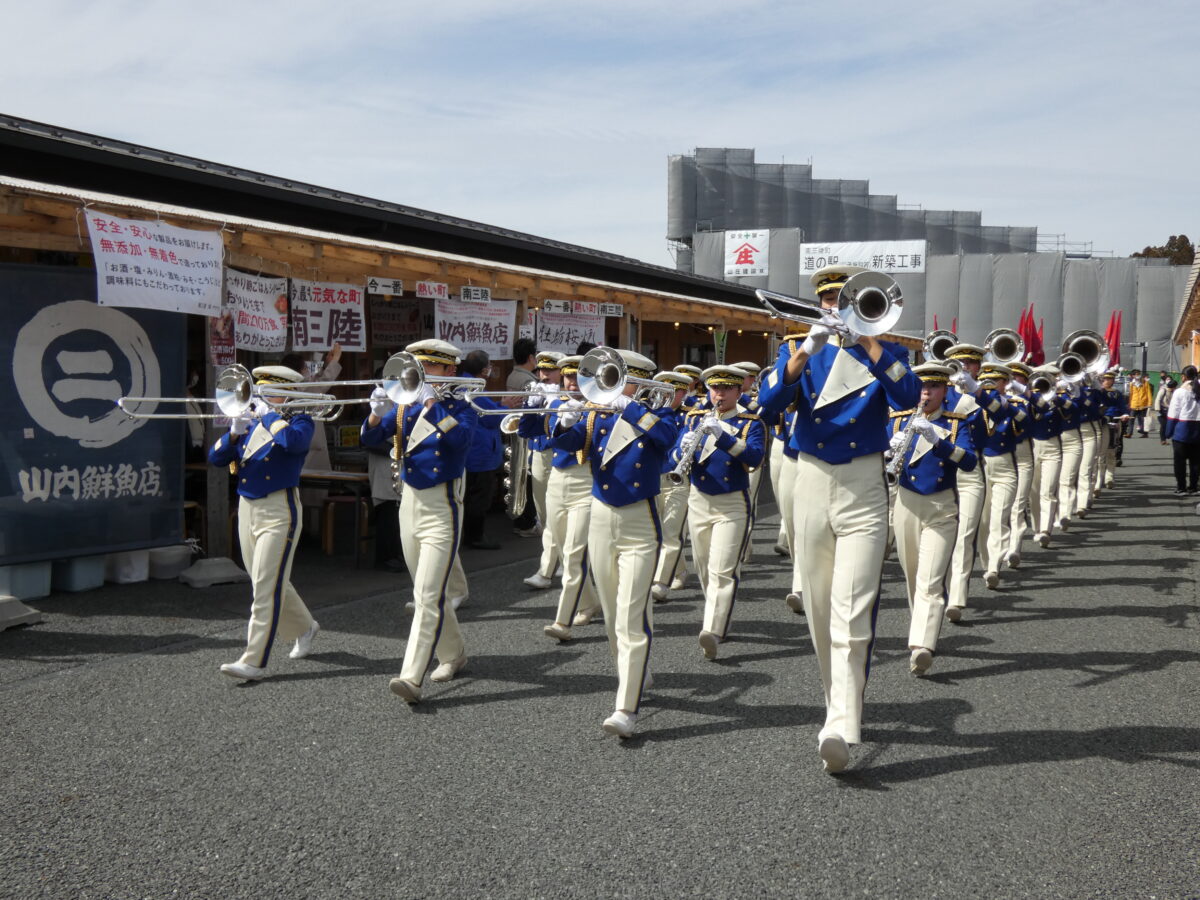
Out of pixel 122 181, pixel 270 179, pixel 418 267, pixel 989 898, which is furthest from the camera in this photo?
pixel 270 179

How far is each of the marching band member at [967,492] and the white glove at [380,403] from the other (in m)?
3.98

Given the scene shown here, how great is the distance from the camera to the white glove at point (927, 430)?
6180 millimetres

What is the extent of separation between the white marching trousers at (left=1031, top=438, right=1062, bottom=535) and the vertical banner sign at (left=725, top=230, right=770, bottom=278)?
3658 centimetres

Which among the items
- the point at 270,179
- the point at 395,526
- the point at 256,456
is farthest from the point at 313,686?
the point at 270,179

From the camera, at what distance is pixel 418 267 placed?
10.2 meters

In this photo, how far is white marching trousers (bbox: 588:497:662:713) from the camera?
16.4ft

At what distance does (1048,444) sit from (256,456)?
9064 millimetres

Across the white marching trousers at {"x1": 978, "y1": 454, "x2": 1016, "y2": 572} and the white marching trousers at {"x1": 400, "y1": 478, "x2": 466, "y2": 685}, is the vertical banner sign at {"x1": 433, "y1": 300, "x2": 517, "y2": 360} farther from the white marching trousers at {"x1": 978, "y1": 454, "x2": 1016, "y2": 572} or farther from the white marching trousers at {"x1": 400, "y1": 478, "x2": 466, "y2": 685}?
the white marching trousers at {"x1": 978, "y1": 454, "x2": 1016, "y2": 572}

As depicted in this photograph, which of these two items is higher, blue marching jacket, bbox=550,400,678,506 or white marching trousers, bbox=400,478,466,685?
blue marching jacket, bbox=550,400,678,506

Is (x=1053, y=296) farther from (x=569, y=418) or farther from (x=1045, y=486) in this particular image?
(x=569, y=418)

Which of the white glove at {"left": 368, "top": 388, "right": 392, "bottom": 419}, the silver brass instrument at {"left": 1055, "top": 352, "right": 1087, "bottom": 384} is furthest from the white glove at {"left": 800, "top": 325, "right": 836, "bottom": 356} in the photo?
the silver brass instrument at {"left": 1055, "top": 352, "right": 1087, "bottom": 384}

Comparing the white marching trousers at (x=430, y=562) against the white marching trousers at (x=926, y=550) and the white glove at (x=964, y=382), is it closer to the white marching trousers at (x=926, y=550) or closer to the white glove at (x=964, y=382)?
the white marching trousers at (x=926, y=550)

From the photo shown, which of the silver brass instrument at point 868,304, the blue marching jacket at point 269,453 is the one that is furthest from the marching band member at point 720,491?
the blue marching jacket at point 269,453

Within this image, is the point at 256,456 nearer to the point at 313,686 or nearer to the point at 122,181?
the point at 313,686
